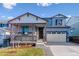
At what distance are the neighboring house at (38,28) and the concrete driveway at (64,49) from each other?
8 centimetres

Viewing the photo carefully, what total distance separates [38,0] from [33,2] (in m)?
0.09

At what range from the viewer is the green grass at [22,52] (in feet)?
17.1

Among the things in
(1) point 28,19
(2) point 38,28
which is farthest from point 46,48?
(1) point 28,19

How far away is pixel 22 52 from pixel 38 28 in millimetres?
460

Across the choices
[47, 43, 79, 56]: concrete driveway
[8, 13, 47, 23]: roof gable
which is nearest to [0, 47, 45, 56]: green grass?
[47, 43, 79, 56]: concrete driveway

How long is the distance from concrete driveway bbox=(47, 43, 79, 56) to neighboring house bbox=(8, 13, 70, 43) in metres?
0.08

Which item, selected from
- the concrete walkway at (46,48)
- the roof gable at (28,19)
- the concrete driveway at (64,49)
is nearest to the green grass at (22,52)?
the concrete walkway at (46,48)

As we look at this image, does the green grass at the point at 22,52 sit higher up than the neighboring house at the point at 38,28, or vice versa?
the neighboring house at the point at 38,28

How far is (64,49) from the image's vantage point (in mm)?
5297

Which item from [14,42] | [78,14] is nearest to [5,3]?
[14,42]

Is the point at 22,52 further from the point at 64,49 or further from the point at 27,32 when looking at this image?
the point at 64,49

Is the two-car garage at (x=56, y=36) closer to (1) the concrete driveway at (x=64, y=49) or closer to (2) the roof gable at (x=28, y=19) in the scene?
(1) the concrete driveway at (x=64, y=49)

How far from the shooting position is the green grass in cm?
520

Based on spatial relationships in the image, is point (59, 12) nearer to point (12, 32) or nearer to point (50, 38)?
point (50, 38)
